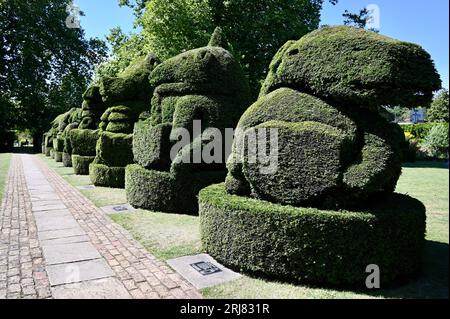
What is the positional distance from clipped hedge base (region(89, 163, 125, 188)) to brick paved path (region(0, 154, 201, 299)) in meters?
3.40

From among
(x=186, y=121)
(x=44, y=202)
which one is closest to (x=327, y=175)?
(x=186, y=121)

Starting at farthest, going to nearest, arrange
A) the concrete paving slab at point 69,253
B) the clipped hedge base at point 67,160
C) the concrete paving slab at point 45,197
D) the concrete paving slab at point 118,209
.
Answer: the clipped hedge base at point 67,160 → the concrete paving slab at point 45,197 → the concrete paving slab at point 118,209 → the concrete paving slab at point 69,253

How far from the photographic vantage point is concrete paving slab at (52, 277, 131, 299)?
431 centimetres

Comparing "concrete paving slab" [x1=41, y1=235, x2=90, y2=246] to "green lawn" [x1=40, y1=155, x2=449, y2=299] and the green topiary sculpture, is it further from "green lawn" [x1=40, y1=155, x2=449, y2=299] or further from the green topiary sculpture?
the green topiary sculpture

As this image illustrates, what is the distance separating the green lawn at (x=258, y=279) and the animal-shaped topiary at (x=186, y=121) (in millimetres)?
627

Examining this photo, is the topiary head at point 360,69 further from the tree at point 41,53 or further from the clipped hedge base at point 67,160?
the tree at point 41,53

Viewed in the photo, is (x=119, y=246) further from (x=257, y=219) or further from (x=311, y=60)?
(x=311, y=60)

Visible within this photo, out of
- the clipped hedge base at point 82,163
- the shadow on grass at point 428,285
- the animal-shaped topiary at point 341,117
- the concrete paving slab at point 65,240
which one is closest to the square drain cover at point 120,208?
the concrete paving slab at point 65,240

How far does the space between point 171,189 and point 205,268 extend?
384 centimetres

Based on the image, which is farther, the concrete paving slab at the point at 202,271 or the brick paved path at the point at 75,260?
the concrete paving slab at the point at 202,271

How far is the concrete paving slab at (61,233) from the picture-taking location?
22.6ft

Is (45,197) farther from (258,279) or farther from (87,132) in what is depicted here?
(258,279)

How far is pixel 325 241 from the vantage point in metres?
4.43

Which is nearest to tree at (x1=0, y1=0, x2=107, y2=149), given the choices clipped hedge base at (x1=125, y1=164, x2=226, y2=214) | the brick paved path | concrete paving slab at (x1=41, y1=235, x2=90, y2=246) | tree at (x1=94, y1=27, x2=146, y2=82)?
tree at (x1=94, y1=27, x2=146, y2=82)
